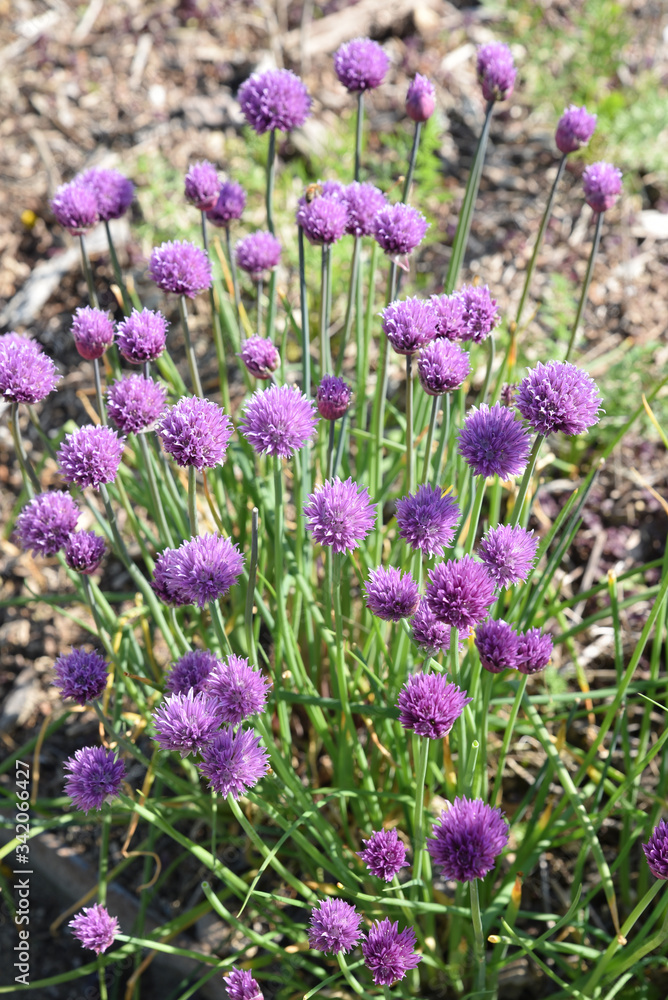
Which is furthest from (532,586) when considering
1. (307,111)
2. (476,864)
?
(307,111)

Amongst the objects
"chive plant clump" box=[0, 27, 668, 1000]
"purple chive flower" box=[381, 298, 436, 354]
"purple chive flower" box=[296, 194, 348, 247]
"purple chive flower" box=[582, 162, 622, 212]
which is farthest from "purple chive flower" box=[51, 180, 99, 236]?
"purple chive flower" box=[582, 162, 622, 212]

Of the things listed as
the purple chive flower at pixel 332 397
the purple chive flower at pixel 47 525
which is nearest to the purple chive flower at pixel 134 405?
the purple chive flower at pixel 47 525

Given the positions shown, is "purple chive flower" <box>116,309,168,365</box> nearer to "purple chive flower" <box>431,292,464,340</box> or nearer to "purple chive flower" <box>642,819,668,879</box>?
"purple chive flower" <box>431,292,464,340</box>

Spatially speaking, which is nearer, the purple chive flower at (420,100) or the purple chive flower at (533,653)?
the purple chive flower at (533,653)

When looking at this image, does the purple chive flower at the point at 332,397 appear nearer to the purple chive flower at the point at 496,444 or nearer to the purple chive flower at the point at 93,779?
the purple chive flower at the point at 496,444

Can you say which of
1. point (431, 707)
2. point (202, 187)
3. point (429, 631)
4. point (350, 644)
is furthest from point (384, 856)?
point (202, 187)

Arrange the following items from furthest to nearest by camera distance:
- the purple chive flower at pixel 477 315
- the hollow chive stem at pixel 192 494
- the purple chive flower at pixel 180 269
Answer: the purple chive flower at pixel 180 269, the purple chive flower at pixel 477 315, the hollow chive stem at pixel 192 494
